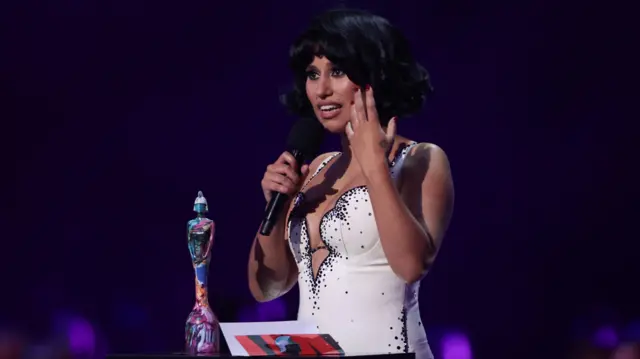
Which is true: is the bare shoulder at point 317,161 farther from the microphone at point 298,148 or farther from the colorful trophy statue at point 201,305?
the colorful trophy statue at point 201,305

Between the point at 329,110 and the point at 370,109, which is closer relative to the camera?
the point at 370,109

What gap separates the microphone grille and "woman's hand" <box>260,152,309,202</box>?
0.09ft

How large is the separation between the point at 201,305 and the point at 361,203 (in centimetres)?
39

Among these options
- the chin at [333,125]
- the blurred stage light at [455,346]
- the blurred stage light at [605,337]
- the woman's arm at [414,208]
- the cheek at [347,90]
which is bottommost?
the blurred stage light at [455,346]

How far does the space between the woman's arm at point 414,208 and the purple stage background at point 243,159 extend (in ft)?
2.60

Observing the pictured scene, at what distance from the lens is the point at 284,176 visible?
1830mm

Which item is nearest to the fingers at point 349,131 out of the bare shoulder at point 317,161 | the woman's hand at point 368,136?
the woman's hand at point 368,136

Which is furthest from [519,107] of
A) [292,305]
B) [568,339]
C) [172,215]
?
[172,215]

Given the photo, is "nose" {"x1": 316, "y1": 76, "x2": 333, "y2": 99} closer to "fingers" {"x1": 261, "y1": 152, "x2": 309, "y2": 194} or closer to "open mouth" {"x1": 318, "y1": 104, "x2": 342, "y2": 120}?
"open mouth" {"x1": 318, "y1": 104, "x2": 342, "y2": 120}

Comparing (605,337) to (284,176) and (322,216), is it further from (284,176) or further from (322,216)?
(284,176)

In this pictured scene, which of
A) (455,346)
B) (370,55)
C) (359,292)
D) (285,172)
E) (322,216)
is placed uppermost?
(370,55)

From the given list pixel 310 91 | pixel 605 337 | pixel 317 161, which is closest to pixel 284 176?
pixel 310 91

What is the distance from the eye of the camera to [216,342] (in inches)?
67.3

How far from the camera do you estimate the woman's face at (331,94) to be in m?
1.96
